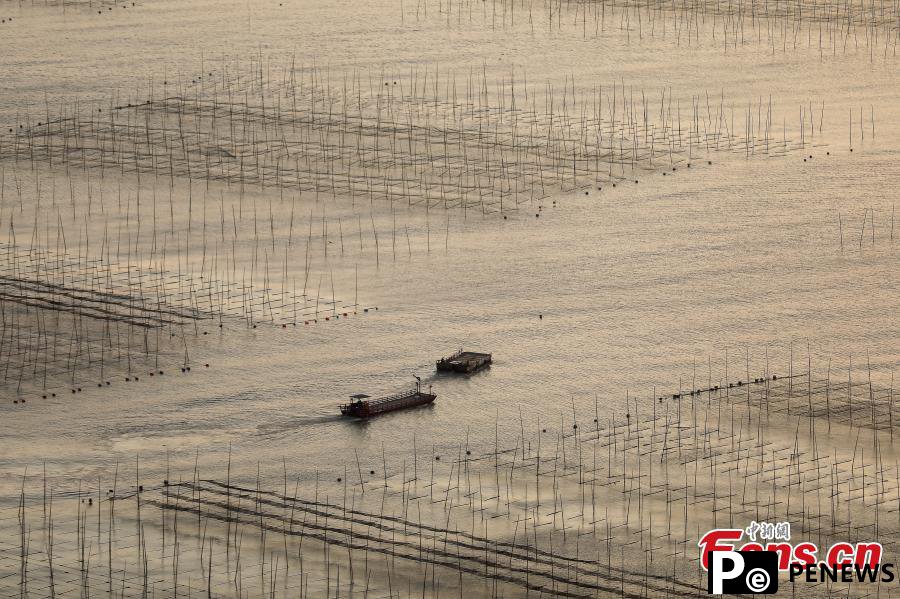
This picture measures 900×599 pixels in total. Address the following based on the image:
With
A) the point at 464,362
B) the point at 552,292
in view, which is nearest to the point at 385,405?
the point at 464,362

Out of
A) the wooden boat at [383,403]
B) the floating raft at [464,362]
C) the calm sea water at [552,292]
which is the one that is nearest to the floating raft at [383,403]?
the wooden boat at [383,403]

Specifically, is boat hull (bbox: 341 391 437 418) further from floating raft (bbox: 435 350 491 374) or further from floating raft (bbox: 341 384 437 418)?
floating raft (bbox: 435 350 491 374)

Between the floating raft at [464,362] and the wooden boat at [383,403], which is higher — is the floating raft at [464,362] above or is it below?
above

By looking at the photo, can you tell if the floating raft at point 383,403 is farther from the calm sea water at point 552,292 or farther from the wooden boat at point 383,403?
the calm sea water at point 552,292

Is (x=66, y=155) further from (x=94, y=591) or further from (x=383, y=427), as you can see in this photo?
(x=94, y=591)

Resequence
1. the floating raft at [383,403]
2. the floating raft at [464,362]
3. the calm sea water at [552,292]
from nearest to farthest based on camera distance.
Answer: the calm sea water at [552,292]
the floating raft at [383,403]
the floating raft at [464,362]

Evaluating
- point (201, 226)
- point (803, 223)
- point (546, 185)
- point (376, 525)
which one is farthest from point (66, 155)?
point (376, 525)

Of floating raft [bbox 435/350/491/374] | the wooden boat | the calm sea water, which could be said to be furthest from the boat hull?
floating raft [bbox 435/350/491/374]
